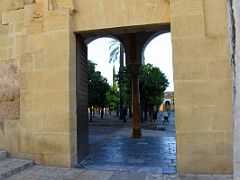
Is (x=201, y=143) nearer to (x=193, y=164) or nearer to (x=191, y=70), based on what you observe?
(x=193, y=164)

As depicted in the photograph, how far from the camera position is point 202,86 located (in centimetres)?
536

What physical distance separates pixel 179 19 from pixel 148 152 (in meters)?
3.69

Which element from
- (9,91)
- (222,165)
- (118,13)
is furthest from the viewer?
(9,91)

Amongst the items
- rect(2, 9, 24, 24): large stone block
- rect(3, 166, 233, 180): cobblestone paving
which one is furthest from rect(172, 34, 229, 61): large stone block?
rect(2, 9, 24, 24): large stone block

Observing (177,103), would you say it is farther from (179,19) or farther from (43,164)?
(43,164)

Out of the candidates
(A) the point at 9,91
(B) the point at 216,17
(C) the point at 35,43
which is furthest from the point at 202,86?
(A) the point at 9,91

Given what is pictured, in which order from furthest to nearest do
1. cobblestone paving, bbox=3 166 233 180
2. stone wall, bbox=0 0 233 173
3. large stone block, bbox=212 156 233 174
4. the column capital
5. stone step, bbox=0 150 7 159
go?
the column capital, stone step, bbox=0 150 7 159, stone wall, bbox=0 0 233 173, large stone block, bbox=212 156 233 174, cobblestone paving, bbox=3 166 233 180

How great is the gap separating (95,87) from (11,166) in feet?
77.0

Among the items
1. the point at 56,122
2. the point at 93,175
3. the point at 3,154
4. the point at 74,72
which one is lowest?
the point at 93,175

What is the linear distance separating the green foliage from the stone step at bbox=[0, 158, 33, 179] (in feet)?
72.8

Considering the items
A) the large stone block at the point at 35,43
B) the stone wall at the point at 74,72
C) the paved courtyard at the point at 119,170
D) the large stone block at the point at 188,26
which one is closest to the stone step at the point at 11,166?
the paved courtyard at the point at 119,170

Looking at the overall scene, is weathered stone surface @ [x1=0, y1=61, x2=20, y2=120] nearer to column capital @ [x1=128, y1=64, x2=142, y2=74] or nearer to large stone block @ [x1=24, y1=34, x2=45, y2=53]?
large stone block @ [x1=24, y1=34, x2=45, y2=53]

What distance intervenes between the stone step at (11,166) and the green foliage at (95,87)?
22192mm

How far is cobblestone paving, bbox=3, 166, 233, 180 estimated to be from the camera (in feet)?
16.5
